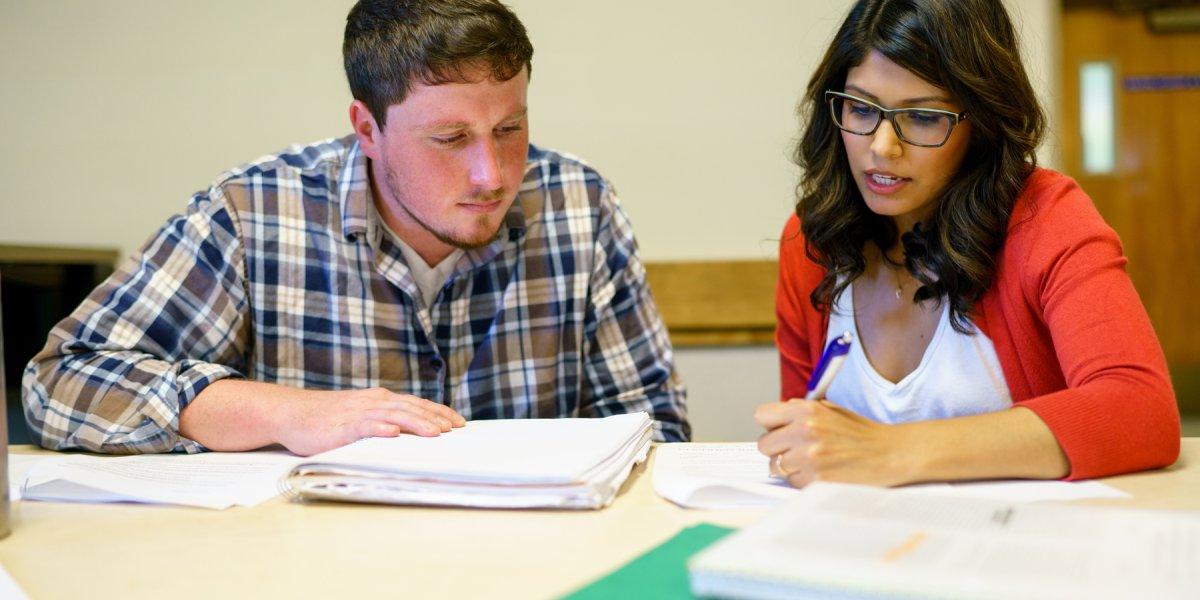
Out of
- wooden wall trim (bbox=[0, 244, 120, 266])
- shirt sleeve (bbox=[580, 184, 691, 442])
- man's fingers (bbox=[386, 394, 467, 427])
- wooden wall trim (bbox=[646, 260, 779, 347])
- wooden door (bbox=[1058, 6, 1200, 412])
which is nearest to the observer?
man's fingers (bbox=[386, 394, 467, 427])

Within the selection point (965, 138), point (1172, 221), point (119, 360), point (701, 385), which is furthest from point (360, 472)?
point (1172, 221)

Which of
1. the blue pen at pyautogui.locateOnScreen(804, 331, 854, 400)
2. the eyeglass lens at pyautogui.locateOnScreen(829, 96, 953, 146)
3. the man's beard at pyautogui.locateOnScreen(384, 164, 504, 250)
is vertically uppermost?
the eyeglass lens at pyautogui.locateOnScreen(829, 96, 953, 146)

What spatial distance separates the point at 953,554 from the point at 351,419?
28.6 inches

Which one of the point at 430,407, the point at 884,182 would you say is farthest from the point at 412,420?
the point at 884,182

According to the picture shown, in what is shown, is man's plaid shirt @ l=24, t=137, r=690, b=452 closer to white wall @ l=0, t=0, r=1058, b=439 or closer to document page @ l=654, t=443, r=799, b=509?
document page @ l=654, t=443, r=799, b=509

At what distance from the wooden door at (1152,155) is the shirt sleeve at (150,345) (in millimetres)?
3406

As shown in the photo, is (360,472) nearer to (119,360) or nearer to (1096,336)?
(119,360)

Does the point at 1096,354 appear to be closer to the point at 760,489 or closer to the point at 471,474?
the point at 760,489

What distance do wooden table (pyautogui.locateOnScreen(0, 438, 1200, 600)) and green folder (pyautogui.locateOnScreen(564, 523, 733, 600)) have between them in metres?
0.03

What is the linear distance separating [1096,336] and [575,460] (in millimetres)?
591

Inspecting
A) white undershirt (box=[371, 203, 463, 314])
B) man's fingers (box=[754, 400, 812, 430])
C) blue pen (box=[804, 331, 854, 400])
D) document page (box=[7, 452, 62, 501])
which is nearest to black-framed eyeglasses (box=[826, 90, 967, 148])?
blue pen (box=[804, 331, 854, 400])

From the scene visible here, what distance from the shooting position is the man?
4.38 ft

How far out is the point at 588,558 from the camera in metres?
0.79

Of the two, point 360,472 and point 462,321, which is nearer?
point 360,472
